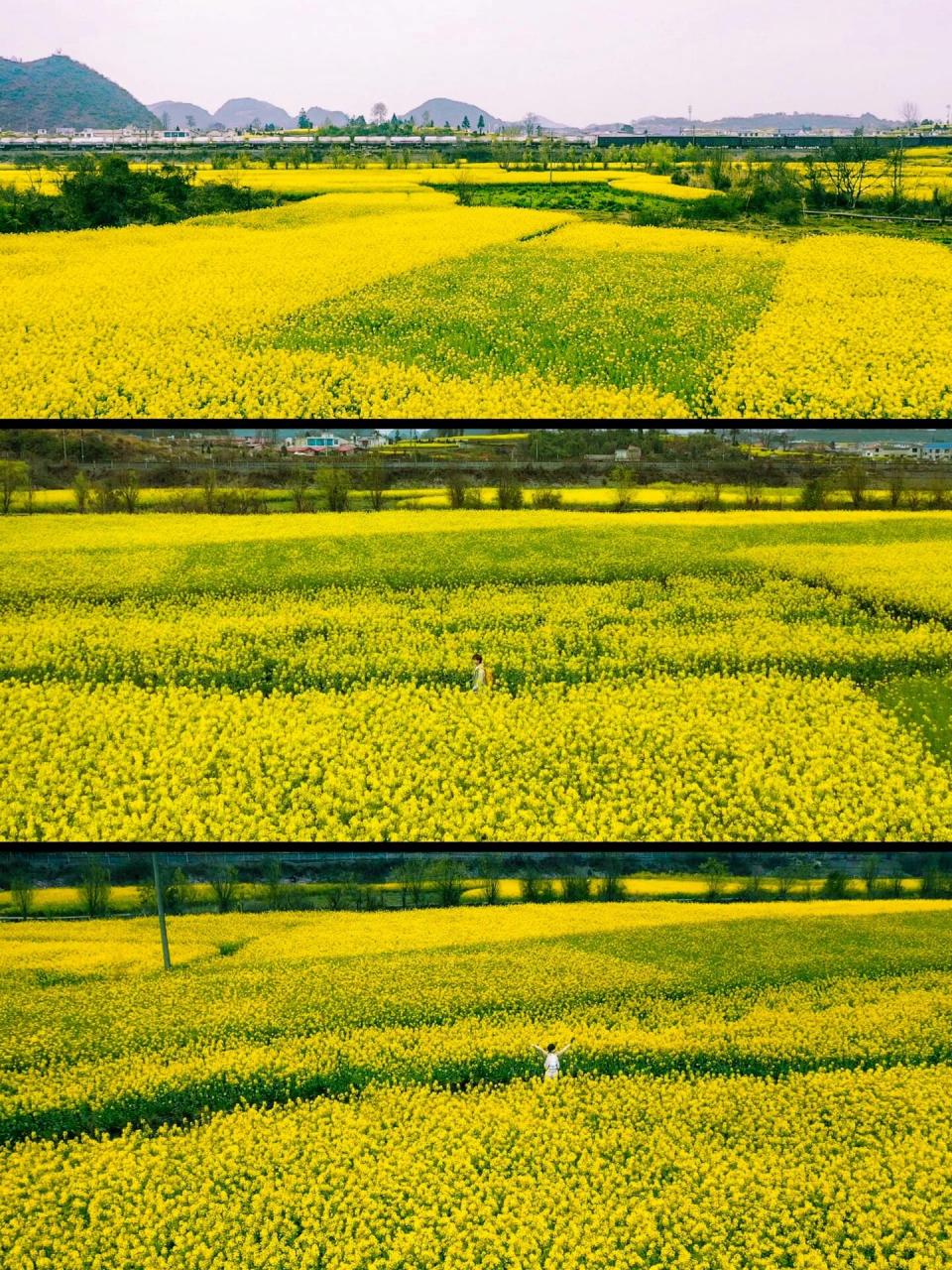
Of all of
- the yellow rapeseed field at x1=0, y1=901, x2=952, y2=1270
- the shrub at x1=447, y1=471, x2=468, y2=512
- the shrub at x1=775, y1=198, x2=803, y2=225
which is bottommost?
the yellow rapeseed field at x1=0, y1=901, x2=952, y2=1270

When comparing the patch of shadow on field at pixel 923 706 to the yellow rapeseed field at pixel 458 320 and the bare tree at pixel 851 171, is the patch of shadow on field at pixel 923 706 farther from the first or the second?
the bare tree at pixel 851 171

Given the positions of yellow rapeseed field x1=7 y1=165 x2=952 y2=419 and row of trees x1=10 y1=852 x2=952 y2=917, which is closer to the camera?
yellow rapeseed field x1=7 y1=165 x2=952 y2=419

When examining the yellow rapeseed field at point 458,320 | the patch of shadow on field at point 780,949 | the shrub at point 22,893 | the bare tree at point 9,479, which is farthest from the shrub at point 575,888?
the bare tree at point 9,479

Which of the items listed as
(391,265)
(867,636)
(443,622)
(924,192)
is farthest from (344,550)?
(924,192)

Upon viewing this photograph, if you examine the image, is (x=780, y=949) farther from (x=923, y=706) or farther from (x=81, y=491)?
(x=81, y=491)

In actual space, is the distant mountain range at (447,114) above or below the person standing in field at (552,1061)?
above

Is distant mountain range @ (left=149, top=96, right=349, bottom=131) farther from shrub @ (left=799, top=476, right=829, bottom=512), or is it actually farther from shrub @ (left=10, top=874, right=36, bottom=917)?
shrub @ (left=10, top=874, right=36, bottom=917)

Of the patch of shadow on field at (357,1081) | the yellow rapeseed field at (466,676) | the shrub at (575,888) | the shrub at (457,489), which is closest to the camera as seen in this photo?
the yellow rapeseed field at (466,676)

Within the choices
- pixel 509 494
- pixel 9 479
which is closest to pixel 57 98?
pixel 9 479

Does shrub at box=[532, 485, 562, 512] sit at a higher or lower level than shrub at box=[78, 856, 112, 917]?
higher

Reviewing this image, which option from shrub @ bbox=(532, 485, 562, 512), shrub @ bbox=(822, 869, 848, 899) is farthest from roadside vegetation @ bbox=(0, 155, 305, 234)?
shrub @ bbox=(822, 869, 848, 899)
